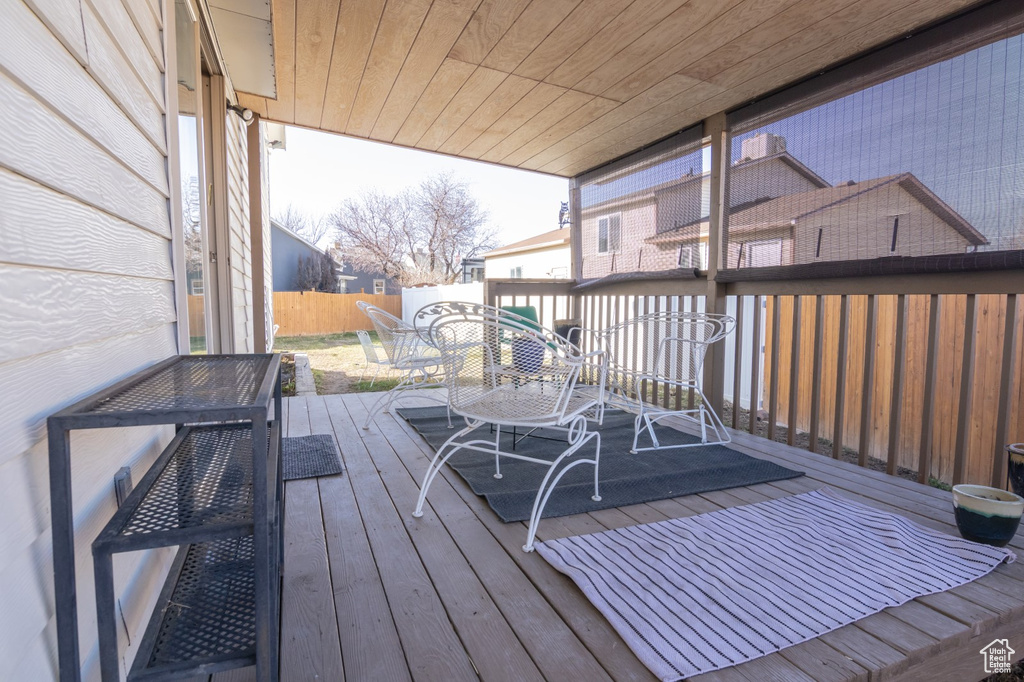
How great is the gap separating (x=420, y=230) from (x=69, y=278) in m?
20.8

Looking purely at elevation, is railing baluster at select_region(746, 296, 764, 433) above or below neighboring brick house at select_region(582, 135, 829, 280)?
below

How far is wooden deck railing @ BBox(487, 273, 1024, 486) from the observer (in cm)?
242

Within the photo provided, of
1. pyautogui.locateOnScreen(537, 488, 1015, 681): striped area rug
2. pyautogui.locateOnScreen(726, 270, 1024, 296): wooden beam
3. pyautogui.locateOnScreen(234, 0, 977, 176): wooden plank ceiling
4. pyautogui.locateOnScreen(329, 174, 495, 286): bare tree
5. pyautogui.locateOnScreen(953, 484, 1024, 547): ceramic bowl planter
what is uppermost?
pyautogui.locateOnScreen(329, 174, 495, 286): bare tree

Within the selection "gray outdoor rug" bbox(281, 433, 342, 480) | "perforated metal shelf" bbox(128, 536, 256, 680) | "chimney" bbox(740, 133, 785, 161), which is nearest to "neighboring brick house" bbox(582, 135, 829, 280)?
"chimney" bbox(740, 133, 785, 161)

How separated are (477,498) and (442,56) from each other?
2390 mm

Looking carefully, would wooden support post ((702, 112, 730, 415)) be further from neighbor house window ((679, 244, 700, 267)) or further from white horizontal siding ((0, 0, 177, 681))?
white horizontal siding ((0, 0, 177, 681))

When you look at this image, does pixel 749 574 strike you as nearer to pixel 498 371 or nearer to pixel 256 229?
pixel 498 371

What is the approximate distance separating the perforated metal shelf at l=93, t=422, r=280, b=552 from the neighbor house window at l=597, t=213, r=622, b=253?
12.5ft

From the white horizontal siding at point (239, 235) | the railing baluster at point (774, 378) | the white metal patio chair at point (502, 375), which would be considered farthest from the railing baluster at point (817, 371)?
the white horizontal siding at point (239, 235)

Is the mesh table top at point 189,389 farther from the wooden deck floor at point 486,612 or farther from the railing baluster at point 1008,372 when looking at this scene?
the railing baluster at point 1008,372

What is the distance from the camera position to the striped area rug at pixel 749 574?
1.34 metres

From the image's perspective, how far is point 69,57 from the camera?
0.95 m

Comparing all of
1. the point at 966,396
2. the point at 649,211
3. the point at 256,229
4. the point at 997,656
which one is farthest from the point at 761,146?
the point at 256,229

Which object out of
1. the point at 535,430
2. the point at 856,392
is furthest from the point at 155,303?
the point at 856,392
